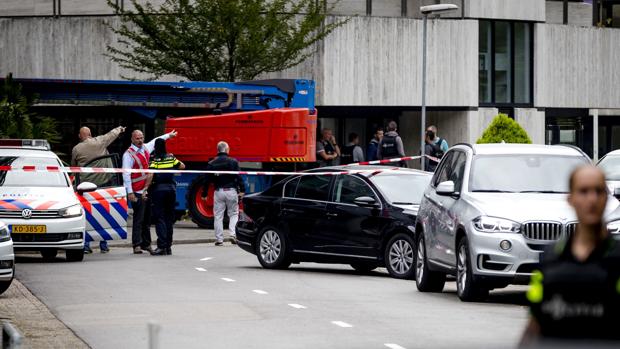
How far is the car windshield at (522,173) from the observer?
1595cm

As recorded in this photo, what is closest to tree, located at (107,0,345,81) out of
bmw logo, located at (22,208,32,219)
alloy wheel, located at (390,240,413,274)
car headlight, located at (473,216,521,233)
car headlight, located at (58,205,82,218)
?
car headlight, located at (58,205,82,218)

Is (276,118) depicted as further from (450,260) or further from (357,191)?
(450,260)

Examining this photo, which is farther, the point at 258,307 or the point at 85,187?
the point at 85,187

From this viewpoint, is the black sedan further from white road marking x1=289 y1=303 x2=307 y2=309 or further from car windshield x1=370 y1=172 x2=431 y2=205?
white road marking x1=289 y1=303 x2=307 y2=309

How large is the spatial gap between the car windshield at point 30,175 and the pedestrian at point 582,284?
55.0 feet

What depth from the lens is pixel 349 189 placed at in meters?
19.7

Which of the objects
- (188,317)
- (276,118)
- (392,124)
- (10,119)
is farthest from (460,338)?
(392,124)

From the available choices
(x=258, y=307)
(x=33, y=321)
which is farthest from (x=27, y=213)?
(x=33, y=321)

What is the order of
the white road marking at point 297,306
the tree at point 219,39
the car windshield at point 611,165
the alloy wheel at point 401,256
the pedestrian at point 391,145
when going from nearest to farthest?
the white road marking at point 297,306
the alloy wheel at point 401,256
the car windshield at point 611,165
the pedestrian at point 391,145
the tree at point 219,39

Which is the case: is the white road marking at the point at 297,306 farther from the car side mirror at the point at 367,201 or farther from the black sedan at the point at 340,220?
the car side mirror at the point at 367,201

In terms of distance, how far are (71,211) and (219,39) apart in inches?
598

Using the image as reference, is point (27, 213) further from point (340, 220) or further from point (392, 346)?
point (392, 346)

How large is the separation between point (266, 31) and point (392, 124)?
5.02m

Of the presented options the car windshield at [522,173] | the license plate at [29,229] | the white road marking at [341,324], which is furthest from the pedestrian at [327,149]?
the white road marking at [341,324]
